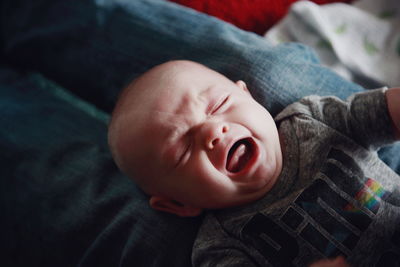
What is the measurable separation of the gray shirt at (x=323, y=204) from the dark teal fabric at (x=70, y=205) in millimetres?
120

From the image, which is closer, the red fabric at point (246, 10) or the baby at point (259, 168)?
Result: the baby at point (259, 168)

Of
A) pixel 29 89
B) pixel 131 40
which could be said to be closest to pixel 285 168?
pixel 131 40

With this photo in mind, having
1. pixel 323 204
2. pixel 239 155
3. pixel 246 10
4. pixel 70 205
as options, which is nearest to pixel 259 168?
pixel 239 155

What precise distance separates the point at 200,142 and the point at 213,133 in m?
0.04

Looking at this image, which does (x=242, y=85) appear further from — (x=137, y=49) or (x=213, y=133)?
(x=137, y=49)

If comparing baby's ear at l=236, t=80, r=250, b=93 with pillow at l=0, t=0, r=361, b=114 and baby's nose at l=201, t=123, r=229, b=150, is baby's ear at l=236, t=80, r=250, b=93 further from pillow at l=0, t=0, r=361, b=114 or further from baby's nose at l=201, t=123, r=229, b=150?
baby's nose at l=201, t=123, r=229, b=150

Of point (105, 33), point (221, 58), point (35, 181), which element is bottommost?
point (35, 181)

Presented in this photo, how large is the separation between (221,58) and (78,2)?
0.53 metres

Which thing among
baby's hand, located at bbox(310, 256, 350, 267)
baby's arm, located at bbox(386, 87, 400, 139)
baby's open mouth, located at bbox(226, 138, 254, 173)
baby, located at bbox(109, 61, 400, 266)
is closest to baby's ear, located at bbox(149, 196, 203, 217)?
baby, located at bbox(109, 61, 400, 266)

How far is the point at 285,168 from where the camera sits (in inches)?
33.7

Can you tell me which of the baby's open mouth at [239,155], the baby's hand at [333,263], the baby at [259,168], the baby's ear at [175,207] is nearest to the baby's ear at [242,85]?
the baby at [259,168]

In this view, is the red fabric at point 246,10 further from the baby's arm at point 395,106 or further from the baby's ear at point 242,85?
the baby's arm at point 395,106

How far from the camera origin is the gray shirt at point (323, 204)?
0.77 m

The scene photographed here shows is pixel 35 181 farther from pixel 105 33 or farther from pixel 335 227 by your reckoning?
pixel 335 227
